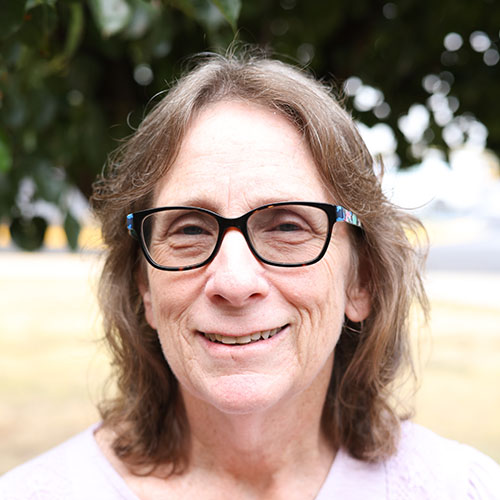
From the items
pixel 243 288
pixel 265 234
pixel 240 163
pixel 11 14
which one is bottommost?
pixel 243 288

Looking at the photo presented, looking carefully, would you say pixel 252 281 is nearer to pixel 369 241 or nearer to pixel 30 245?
pixel 369 241

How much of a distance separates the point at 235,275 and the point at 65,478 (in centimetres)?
74

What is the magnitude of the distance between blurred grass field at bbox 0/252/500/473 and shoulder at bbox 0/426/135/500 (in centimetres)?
46

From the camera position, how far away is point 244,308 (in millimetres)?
1491

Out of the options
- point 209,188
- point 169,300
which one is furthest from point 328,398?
point 209,188

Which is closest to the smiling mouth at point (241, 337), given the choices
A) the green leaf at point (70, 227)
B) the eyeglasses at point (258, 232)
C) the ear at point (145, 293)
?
the eyeglasses at point (258, 232)

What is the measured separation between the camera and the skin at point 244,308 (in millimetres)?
1495

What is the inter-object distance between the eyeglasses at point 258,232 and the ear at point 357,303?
0.90 feet

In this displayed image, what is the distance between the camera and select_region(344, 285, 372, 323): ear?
1.80 meters

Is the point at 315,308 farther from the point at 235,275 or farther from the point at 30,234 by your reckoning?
the point at 30,234

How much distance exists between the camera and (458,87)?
4133 mm

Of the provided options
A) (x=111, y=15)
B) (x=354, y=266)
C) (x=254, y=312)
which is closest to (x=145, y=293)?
(x=254, y=312)

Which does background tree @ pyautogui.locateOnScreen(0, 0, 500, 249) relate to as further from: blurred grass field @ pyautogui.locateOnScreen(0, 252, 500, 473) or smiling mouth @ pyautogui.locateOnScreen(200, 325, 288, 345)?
smiling mouth @ pyautogui.locateOnScreen(200, 325, 288, 345)

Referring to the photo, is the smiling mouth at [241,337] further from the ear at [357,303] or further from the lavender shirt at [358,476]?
the lavender shirt at [358,476]
